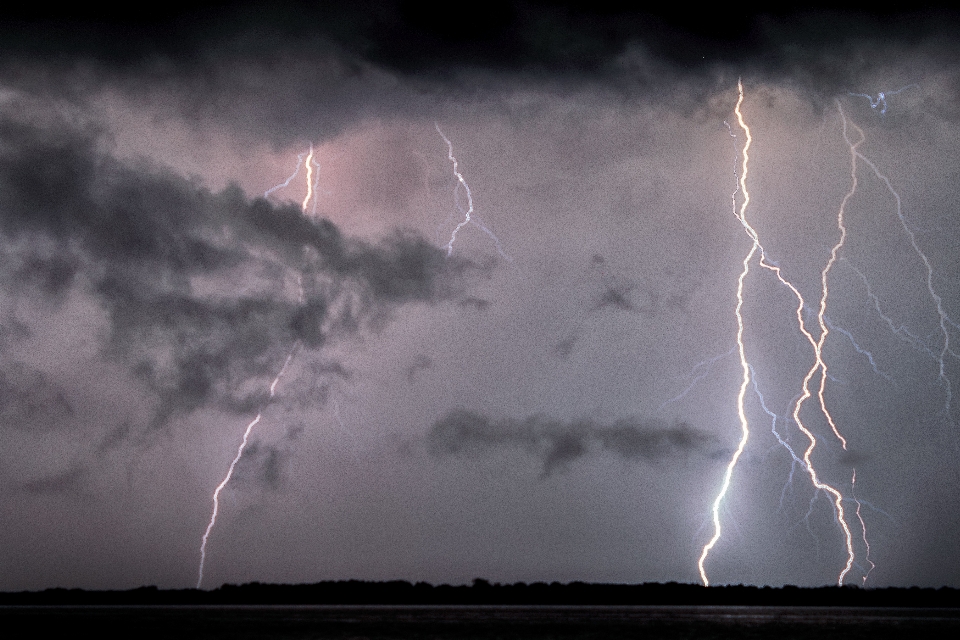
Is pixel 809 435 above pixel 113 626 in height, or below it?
above

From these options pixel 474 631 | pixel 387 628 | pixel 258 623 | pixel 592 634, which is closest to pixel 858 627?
pixel 592 634

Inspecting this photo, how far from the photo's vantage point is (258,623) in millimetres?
48781

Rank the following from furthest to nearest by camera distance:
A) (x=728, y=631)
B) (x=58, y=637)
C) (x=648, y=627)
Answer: (x=648, y=627) → (x=728, y=631) → (x=58, y=637)

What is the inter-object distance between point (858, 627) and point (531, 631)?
16.7 meters

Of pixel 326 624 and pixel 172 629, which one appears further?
pixel 326 624

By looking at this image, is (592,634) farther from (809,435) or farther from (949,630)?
(949,630)

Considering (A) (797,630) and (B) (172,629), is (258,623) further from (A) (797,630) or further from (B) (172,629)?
(A) (797,630)

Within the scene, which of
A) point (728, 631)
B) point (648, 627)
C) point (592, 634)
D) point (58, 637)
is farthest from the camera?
point (648, 627)

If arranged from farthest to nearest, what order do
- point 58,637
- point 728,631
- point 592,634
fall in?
1. point 728,631
2. point 592,634
3. point 58,637

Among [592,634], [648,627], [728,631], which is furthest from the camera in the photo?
[648,627]

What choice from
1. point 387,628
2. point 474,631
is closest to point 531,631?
point 474,631

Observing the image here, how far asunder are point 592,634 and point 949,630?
15.8 m

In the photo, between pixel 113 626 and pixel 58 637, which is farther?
pixel 113 626

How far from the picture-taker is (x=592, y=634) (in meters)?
39.9
